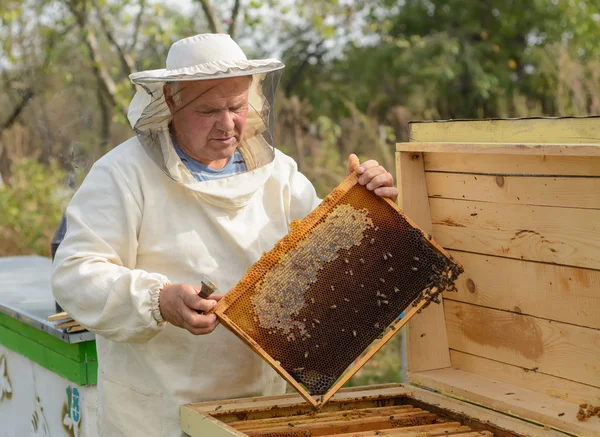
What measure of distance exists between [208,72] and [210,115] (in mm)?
152

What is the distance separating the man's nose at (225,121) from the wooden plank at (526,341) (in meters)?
0.97

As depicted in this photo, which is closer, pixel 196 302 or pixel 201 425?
pixel 196 302

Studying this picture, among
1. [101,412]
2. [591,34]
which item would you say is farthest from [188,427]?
[591,34]

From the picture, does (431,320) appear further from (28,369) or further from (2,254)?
(2,254)

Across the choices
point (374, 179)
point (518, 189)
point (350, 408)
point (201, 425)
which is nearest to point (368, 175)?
point (374, 179)

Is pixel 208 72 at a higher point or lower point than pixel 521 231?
higher

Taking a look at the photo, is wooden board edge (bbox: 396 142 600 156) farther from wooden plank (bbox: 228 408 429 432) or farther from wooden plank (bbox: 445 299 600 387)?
wooden plank (bbox: 228 408 429 432)

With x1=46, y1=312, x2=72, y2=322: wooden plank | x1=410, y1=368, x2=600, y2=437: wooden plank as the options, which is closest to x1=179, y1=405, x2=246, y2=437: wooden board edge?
x1=410, y1=368, x2=600, y2=437: wooden plank

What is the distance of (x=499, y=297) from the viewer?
8.29ft

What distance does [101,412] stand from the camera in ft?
8.37

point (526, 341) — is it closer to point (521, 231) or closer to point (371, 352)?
point (521, 231)

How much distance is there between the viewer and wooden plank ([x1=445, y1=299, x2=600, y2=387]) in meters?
2.25

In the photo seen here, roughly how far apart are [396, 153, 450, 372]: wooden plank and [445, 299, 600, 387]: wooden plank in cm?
5

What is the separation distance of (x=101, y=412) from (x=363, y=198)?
3.54 feet
